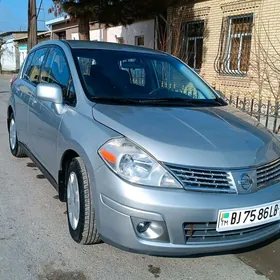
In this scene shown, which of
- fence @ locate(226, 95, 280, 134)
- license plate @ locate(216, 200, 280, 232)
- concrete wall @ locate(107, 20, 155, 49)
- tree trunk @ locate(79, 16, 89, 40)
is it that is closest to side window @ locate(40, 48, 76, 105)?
license plate @ locate(216, 200, 280, 232)

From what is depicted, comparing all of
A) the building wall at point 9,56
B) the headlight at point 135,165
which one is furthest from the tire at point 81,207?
the building wall at point 9,56

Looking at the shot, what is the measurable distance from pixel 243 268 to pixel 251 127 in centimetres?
116

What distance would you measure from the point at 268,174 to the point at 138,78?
1.73m

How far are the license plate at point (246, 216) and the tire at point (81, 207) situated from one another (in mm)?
942

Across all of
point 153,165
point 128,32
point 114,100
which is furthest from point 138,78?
point 128,32

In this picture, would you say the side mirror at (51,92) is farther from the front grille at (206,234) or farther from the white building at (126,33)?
the white building at (126,33)

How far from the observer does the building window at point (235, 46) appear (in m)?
11.2

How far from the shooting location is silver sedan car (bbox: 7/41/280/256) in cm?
231

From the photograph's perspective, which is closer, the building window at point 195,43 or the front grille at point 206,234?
the front grille at point 206,234

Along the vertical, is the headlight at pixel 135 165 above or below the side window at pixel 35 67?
below

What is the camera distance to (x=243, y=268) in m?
2.79

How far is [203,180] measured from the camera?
2.34m

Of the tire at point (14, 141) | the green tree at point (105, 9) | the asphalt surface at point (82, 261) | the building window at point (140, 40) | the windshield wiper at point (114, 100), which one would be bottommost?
the asphalt surface at point (82, 261)

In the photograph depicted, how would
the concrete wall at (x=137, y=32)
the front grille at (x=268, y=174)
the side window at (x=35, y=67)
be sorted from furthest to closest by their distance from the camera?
1. the concrete wall at (x=137, y=32)
2. the side window at (x=35, y=67)
3. the front grille at (x=268, y=174)
